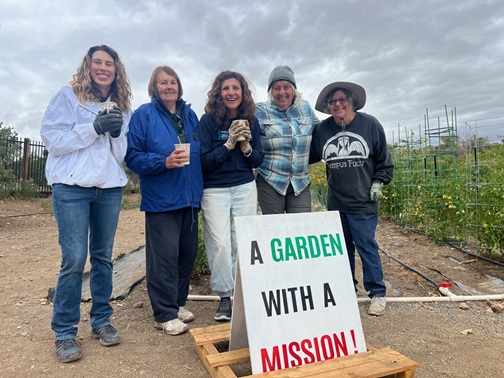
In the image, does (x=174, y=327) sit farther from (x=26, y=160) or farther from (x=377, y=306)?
(x=26, y=160)

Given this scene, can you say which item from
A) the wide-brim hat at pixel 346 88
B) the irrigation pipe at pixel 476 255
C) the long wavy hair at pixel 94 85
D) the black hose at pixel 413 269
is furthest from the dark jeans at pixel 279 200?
the irrigation pipe at pixel 476 255

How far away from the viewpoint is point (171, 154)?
2703 mm

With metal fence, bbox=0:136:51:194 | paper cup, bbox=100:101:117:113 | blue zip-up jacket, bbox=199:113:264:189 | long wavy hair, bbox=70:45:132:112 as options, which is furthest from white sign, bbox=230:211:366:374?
metal fence, bbox=0:136:51:194

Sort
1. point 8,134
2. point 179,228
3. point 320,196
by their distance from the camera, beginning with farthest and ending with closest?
point 8,134, point 320,196, point 179,228

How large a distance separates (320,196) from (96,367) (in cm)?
745

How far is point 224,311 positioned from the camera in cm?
317

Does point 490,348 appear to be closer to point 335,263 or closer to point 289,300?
point 335,263

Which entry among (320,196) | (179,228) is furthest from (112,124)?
(320,196)

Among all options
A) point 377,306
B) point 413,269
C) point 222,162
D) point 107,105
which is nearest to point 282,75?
point 222,162

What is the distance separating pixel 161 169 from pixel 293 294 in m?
1.23

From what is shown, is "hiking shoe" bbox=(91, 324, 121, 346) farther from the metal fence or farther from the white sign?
the metal fence

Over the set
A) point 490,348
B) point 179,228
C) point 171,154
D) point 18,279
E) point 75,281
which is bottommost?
point 490,348

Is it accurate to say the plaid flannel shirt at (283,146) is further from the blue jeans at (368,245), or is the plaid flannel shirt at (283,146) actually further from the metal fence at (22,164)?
the metal fence at (22,164)

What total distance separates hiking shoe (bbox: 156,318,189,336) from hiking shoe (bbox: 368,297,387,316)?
1.55 metres
